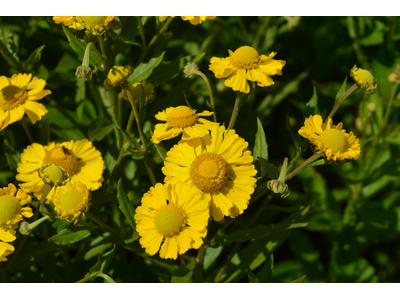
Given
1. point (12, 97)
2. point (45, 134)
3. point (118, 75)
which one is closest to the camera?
point (118, 75)

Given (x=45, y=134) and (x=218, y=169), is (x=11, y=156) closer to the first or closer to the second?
(x=45, y=134)

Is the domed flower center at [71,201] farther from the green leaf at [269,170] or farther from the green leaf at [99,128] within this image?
the green leaf at [269,170]

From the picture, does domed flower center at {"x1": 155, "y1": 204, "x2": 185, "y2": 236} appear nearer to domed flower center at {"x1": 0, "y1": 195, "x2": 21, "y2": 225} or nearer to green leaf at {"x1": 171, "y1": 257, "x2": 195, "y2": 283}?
green leaf at {"x1": 171, "y1": 257, "x2": 195, "y2": 283}

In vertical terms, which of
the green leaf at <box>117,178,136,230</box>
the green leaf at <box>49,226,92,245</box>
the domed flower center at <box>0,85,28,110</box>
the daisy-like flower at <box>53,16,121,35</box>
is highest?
the daisy-like flower at <box>53,16,121,35</box>

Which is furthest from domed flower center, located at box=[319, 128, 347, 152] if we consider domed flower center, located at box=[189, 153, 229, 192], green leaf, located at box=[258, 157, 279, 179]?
domed flower center, located at box=[189, 153, 229, 192]

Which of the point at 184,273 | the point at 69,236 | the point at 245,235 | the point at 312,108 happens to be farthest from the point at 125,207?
the point at 312,108
